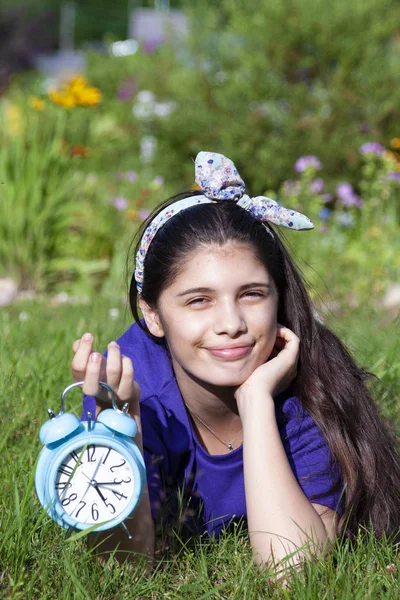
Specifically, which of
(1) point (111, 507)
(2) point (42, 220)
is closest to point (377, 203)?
(2) point (42, 220)

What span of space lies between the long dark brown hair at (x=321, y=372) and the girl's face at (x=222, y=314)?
54mm

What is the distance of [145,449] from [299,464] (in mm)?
415

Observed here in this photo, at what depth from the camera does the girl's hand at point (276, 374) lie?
6.89 feet

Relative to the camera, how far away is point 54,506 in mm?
1748

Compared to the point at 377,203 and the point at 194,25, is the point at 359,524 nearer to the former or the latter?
the point at 377,203

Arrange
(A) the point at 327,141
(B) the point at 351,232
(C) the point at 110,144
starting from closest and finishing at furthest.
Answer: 1. (B) the point at 351,232
2. (A) the point at 327,141
3. (C) the point at 110,144

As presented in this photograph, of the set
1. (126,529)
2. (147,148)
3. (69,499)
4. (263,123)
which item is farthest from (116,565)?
(147,148)

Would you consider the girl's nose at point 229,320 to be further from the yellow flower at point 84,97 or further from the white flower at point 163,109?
the white flower at point 163,109

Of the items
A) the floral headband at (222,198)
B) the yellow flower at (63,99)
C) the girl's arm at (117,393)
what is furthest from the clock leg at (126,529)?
the yellow flower at (63,99)

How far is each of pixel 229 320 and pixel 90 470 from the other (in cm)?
50

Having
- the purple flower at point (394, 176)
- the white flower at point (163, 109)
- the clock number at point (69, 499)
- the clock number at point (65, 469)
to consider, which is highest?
the clock number at point (65, 469)

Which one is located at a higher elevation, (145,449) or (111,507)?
(111,507)

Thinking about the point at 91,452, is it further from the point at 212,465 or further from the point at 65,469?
the point at 212,465

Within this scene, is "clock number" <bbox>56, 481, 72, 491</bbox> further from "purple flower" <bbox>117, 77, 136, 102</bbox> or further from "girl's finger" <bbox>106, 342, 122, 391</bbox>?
"purple flower" <bbox>117, 77, 136, 102</bbox>
